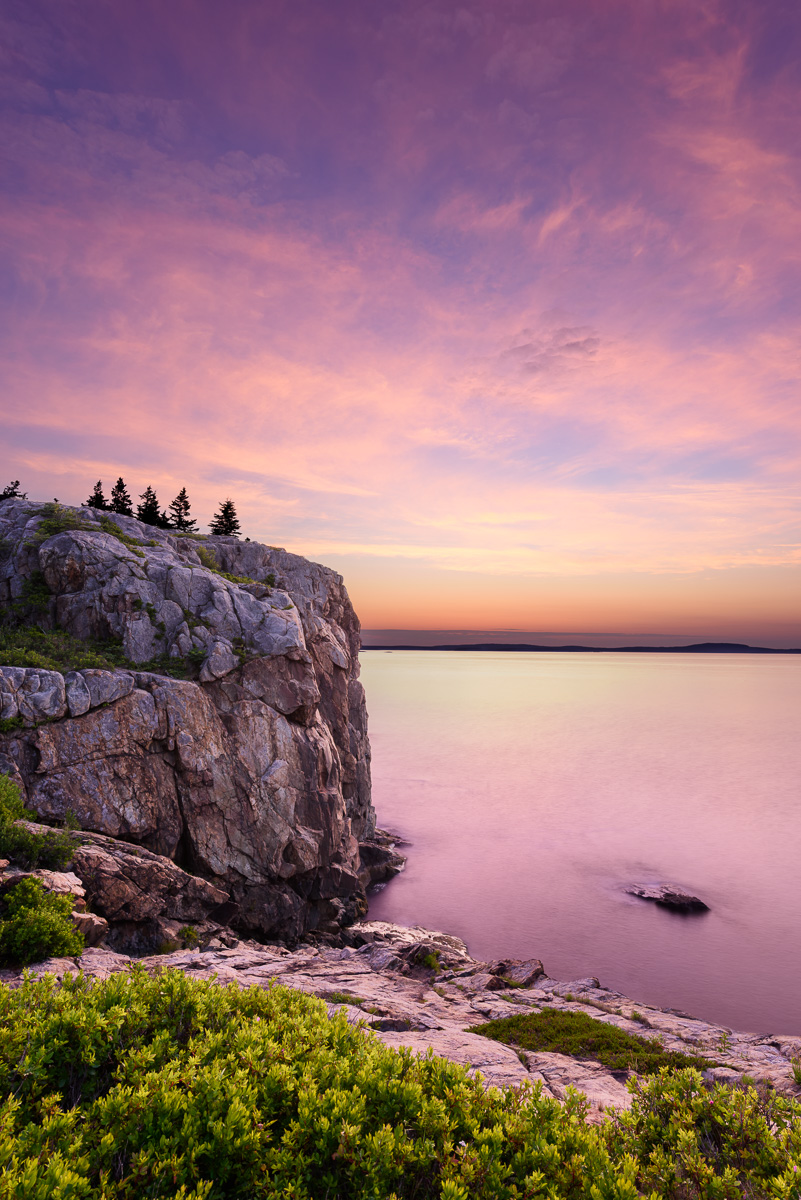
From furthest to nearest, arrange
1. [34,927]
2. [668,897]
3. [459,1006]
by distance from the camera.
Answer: [668,897]
[459,1006]
[34,927]

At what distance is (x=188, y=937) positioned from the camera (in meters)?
19.8

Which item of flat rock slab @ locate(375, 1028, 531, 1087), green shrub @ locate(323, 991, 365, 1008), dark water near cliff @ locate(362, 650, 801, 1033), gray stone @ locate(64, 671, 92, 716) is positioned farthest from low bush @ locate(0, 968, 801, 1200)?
dark water near cliff @ locate(362, 650, 801, 1033)

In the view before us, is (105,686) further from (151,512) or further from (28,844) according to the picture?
(151,512)

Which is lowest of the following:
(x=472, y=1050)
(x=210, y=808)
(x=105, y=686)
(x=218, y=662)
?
(x=472, y=1050)

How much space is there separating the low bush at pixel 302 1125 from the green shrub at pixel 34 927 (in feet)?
17.9

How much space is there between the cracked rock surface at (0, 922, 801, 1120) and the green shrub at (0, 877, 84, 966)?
41 cm

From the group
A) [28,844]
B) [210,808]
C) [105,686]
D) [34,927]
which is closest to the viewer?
[34,927]

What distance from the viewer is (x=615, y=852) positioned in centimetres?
5588

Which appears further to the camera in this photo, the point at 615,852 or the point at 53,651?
the point at 615,852

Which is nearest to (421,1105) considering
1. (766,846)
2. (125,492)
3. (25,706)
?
(25,706)

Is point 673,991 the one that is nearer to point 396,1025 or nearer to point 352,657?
point 396,1025

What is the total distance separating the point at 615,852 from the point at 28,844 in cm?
5573

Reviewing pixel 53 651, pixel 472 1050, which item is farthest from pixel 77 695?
pixel 472 1050

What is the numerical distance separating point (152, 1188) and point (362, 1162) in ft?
7.21
